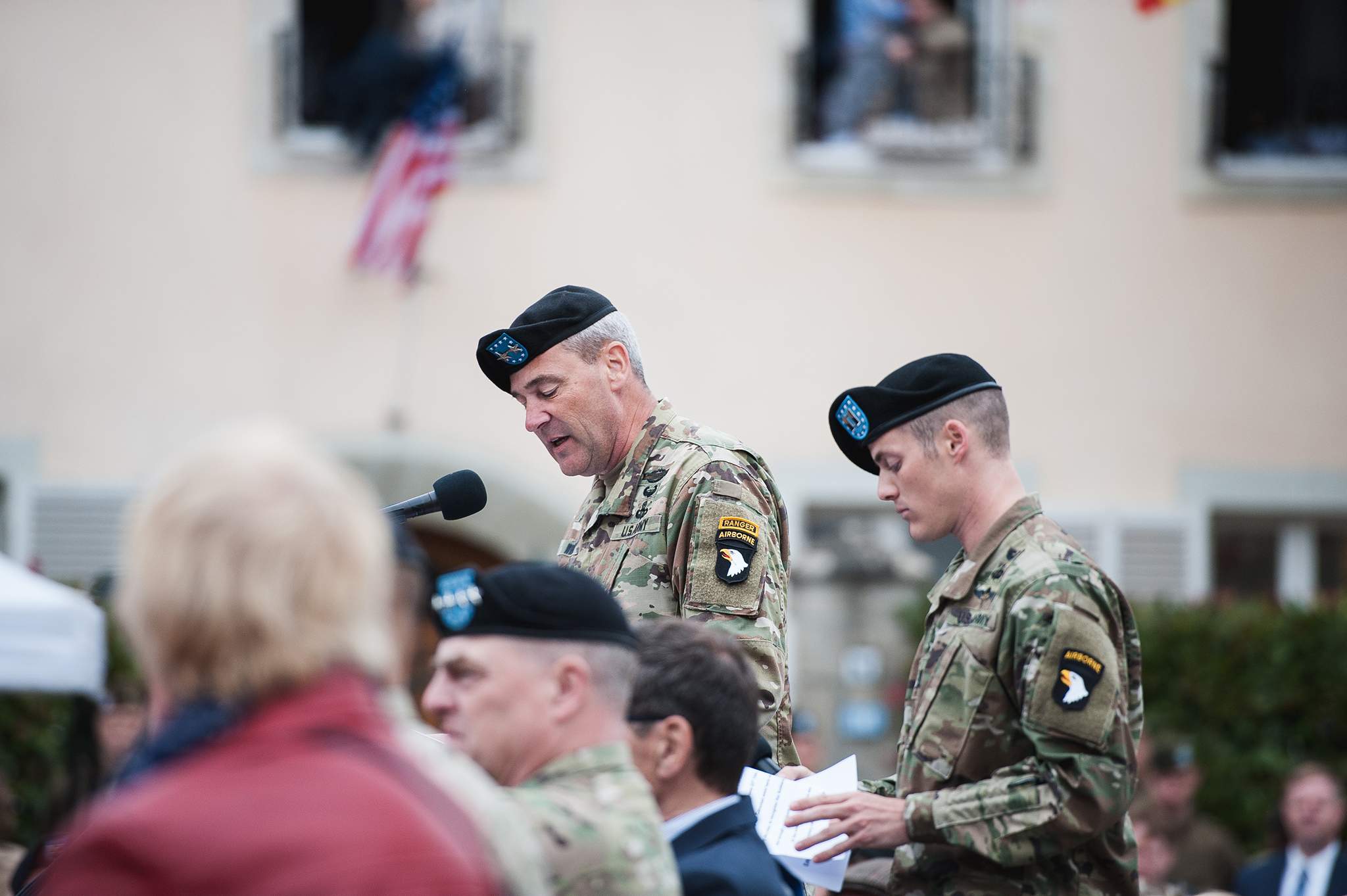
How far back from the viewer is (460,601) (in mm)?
2238

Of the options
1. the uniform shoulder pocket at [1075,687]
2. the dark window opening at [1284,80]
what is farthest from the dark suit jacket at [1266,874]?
the uniform shoulder pocket at [1075,687]

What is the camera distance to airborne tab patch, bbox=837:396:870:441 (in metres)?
3.35

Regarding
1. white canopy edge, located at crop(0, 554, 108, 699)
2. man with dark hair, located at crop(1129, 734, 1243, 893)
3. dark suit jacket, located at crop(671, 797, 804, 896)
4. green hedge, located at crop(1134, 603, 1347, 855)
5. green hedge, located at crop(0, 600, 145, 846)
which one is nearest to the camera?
dark suit jacket, located at crop(671, 797, 804, 896)

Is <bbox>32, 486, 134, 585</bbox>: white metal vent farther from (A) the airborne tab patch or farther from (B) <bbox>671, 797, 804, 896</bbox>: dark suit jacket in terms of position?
(B) <bbox>671, 797, 804, 896</bbox>: dark suit jacket

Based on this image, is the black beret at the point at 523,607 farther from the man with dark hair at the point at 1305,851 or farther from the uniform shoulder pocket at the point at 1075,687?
the man with dark hair at the point at 1305,851

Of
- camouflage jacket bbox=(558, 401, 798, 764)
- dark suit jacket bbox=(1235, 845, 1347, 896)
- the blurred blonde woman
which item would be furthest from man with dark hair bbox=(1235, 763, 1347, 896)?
the blurred blonde woman

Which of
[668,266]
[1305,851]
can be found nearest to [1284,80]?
[668,266]

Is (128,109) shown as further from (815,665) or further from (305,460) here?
(305,460)

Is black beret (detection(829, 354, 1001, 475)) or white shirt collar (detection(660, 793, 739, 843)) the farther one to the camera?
black beret (detection(829, 354, 1001, 475))

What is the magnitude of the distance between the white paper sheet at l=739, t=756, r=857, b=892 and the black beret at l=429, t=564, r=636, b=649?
31.9 inches

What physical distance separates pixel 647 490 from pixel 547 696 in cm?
127

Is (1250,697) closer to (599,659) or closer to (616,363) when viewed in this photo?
(616,363)

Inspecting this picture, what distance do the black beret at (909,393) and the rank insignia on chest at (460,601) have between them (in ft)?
4.15

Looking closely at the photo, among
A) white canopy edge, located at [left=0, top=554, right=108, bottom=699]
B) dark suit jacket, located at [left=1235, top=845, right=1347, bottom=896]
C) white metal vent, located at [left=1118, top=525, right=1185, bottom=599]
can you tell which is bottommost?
dark suit jacket, located at [left=1235, top=845, right=1347, bottom=896]
